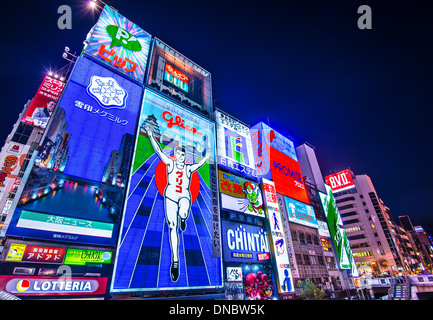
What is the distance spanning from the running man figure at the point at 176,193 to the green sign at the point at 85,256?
5.38 metres

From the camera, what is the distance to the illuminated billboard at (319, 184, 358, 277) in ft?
139

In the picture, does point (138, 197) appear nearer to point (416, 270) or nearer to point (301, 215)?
point (301, 215)

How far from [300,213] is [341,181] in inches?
1559

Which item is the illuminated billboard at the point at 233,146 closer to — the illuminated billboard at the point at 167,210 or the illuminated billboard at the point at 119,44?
the illuminated billboard at the point at 167,210

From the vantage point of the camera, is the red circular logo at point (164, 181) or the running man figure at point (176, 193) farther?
the red circular logo at point (164, 181)

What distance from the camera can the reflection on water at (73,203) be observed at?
49.3ft

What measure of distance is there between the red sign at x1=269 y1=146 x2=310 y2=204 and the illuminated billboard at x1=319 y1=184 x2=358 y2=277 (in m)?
7.42

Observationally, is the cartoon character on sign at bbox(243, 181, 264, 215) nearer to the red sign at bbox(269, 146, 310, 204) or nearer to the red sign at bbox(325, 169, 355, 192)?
the red sign at bbox(269, 146, 310, 204)

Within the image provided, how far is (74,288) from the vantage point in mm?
14031

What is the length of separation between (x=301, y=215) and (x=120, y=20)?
4088cm


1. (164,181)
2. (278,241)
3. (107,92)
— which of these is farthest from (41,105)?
(278,241)

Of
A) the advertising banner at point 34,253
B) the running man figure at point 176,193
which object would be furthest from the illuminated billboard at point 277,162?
the advertising banner at point 34,253

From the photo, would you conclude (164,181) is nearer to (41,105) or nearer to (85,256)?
(85,256)

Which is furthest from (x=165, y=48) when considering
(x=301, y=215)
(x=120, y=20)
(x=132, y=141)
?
(x=301, y=215)
